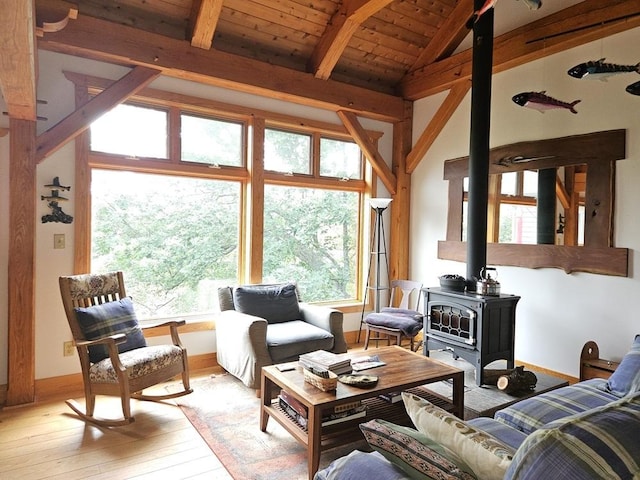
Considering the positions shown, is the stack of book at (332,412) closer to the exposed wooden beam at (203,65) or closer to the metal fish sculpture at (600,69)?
the metal fish sculpture at (600,69)

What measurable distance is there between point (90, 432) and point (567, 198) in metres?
4.28

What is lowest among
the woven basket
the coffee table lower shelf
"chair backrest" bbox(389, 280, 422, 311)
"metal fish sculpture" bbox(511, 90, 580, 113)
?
the coffee table lower shelf

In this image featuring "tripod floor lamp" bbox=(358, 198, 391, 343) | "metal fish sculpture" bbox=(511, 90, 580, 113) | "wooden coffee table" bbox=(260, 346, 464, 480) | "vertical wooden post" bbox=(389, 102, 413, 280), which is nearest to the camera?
"wooden coffee table" bbox=(260, 346, 464, 480)

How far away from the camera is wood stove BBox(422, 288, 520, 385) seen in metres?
3.33

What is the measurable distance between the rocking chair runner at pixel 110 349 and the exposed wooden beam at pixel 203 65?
187 cm

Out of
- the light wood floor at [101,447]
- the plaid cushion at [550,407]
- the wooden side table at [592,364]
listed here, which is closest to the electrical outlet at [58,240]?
the light wood floor at [101,447]

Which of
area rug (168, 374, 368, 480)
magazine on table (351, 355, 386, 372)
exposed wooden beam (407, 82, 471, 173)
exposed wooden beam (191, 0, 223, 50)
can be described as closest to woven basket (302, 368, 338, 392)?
magazine on table (351, 355, 386, 372)

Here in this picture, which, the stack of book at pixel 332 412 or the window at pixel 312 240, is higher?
the window at pixel 312 240

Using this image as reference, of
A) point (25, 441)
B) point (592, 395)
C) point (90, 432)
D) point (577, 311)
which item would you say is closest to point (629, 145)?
point (577, 311)

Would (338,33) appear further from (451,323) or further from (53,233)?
(53,233)

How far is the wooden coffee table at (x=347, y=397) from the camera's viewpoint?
7.16 ft

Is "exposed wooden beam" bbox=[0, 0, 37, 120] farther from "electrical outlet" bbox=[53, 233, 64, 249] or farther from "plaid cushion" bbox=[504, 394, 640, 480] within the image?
"plaid cushion" bbox=[504, 394, 640, 480]

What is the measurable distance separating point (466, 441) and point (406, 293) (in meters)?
3.70

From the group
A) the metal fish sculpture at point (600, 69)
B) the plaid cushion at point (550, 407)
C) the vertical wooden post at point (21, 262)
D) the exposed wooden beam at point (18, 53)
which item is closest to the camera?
the exposed wooden beam at point (18, 53)
